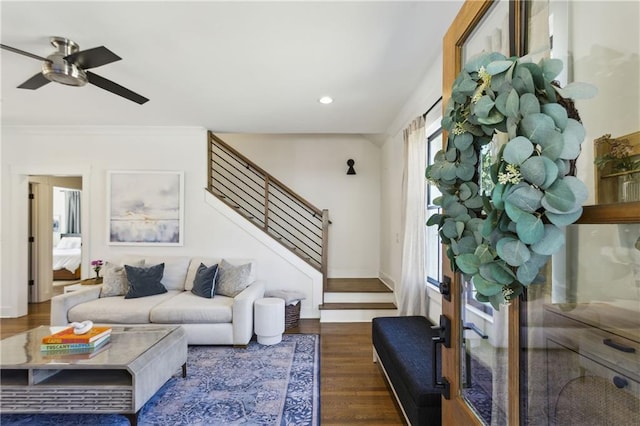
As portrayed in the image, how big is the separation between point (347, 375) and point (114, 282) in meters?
3.09

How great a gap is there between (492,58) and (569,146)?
0.31 m

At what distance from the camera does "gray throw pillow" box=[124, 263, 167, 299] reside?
12.1ft

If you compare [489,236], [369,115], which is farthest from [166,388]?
[369,115]

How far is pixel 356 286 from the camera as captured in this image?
15.8ft

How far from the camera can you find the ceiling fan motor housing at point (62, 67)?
218 cm

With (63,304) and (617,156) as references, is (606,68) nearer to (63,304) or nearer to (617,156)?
(617,156)

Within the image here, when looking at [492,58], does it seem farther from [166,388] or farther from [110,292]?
[110,292]

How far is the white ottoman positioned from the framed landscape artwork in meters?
1.85

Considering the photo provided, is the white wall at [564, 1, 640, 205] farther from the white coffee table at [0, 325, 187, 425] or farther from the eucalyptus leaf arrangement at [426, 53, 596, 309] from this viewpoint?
the white coffee table at [0, 325, 187, 425]

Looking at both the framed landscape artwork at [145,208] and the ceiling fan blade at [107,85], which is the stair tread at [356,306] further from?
the ceiling fan blade at [107,85]

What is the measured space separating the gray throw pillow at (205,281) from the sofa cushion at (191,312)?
0.21 metres

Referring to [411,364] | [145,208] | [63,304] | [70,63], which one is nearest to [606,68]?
[411,364]

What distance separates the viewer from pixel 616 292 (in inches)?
24.6

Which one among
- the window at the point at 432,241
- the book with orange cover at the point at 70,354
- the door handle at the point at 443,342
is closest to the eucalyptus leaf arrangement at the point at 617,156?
the door handle at the point at 443,342
